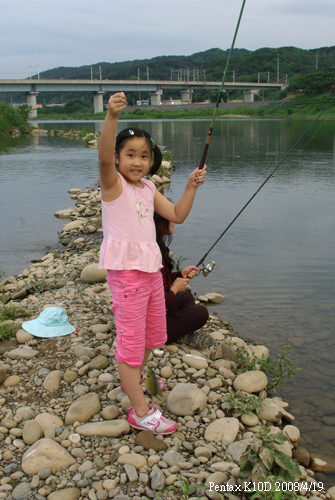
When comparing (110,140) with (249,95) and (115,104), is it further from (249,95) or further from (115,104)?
(249,95)

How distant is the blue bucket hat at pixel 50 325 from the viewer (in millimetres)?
3629

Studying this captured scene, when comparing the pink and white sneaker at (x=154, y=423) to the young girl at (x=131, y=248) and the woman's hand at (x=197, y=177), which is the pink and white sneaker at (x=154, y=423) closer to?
the young girl at (x=131, y=248)

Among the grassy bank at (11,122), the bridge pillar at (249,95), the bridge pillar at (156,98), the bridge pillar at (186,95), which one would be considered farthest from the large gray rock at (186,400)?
the bridge pillar at (186,95)

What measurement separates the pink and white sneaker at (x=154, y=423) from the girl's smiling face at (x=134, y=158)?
1.29m

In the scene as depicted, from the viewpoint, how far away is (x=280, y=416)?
2967mm

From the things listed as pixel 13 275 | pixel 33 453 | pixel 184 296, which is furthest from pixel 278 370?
pixel 13 275

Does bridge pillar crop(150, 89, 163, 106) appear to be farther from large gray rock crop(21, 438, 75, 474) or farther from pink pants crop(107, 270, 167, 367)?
large gray rock crop(21, 438, 75, 474)

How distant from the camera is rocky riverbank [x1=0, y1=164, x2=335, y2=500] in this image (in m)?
2.24

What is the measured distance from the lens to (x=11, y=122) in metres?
38.5

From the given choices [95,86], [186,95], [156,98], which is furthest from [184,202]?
[186,95]

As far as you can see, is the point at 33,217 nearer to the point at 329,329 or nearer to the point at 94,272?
the point at 94,272

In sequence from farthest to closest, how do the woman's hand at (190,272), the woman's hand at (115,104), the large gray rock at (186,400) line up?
the woman's hand at (190,272)
the large gray rock at (186,400)
the woman's hand at (115,104)

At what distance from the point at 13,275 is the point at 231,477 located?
4.31m

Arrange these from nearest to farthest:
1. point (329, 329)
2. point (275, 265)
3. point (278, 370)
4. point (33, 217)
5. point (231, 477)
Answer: point (231, 477) → point (278, 370) → point (329, 329) → point (275, 265) → point (33, 217)
